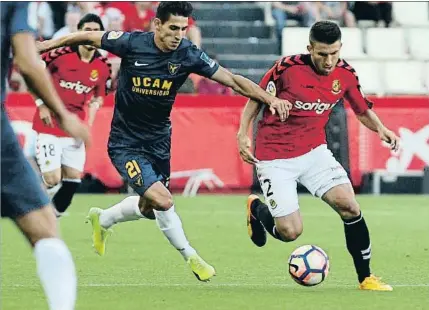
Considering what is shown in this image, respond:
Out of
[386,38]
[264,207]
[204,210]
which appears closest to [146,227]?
[204,210]

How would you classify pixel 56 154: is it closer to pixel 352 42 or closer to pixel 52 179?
pixel 52 179

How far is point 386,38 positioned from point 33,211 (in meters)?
17.6

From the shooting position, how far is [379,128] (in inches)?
362

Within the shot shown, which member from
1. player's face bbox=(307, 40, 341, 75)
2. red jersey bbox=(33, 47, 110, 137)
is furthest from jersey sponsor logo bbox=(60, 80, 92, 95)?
player's face bbox=(307, 40, 341, 75)

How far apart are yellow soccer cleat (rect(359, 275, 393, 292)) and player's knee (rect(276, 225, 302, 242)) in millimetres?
920

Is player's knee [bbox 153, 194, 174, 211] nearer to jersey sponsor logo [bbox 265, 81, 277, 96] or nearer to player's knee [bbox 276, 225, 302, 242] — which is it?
player's knee [bbox 276, 225, 302, 242]

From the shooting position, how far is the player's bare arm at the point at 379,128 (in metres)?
9.09

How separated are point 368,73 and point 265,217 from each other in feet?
39.5

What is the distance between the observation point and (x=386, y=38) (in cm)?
2281

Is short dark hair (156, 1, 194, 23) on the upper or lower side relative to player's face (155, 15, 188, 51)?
upper

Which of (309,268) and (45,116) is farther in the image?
(45,116)

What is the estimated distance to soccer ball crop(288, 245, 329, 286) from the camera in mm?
8531

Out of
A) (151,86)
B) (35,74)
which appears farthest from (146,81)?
(35,74)

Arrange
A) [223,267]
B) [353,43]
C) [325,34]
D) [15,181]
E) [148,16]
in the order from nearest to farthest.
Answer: [15,181] → [325,34] → [223,267] → [148,16] → [353,43]
